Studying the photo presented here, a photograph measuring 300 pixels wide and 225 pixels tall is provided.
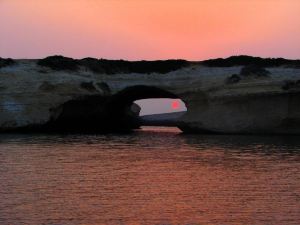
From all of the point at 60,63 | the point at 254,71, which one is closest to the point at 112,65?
the point at 60,63

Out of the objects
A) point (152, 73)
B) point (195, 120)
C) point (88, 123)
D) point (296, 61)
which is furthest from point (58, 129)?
point (296, 61)

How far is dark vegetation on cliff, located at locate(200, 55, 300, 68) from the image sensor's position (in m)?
41.8

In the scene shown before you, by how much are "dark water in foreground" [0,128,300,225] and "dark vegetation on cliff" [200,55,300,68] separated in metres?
17.8

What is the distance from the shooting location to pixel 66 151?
82.5 ft

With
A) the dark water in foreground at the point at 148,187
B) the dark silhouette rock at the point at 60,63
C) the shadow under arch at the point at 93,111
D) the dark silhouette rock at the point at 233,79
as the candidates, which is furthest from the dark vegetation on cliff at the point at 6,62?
the dark water in foreground at the point at 148,187

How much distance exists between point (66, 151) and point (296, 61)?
2321 cm

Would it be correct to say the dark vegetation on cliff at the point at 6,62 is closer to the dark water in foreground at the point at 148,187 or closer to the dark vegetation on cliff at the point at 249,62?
the dark vegetation on cliff at the point at 249,62

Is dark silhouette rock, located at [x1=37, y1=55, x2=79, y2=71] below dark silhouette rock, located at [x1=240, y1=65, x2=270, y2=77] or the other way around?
the other way around

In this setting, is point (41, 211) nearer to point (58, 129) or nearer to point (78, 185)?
point (78, 185)

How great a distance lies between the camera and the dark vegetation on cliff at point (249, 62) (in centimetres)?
4184

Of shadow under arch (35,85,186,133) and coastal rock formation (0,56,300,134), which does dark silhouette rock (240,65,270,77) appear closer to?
coastal rock formation (0,56,300,134)

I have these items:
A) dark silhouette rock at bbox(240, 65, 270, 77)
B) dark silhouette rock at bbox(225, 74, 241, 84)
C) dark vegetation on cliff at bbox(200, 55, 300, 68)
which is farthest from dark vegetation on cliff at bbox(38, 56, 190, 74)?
dark silhouette rock at bbox(240, 65, 270, 77)

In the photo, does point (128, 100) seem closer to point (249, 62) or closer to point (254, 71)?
point (249, 62)

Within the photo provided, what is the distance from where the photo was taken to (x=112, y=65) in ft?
150
